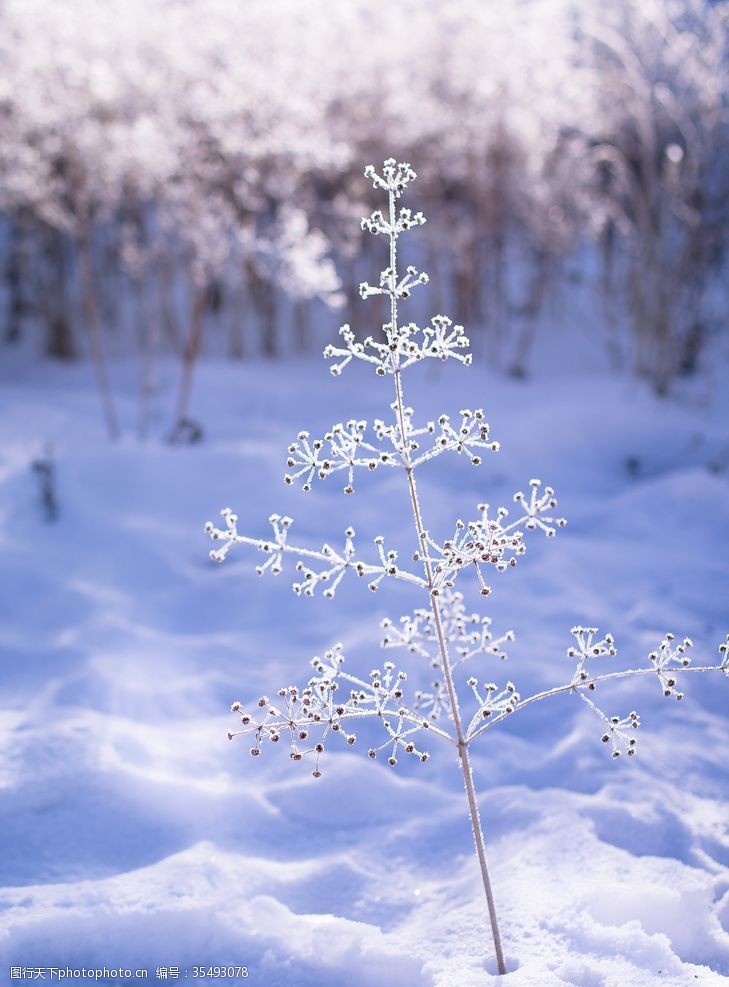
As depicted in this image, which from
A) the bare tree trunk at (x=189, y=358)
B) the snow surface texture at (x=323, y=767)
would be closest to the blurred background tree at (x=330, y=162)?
the bare tree trunk at (x=189, y=358)

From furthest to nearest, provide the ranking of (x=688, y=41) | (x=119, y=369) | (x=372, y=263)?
(x=372, y=263) < (x=119, y=369) < (x=688, y=41)

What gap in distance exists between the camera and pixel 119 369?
1242 centimetres

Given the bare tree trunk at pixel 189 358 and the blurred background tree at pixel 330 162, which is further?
the blurred background tree at pixel 330 162

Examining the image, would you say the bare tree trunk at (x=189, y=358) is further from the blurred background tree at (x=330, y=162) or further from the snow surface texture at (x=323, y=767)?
the snow surface texture at (x=323, y=767)

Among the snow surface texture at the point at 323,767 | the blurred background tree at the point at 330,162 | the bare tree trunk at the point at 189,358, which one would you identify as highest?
the blurred background tree at the point at 330,162

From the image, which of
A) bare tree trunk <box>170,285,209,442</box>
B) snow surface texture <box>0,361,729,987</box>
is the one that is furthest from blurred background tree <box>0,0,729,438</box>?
snow surface texture <box>0,361,729,987</box>

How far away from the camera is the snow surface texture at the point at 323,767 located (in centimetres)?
254

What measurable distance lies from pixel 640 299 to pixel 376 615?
6.65 m

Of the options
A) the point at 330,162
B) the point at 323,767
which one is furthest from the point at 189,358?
the point at 323,767

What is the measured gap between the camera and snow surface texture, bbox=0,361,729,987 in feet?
8.34

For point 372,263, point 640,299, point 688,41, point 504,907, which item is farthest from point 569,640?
point 372,263

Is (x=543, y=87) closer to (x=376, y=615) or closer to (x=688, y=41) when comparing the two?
(x=688, y=41)

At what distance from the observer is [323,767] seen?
3.53 m

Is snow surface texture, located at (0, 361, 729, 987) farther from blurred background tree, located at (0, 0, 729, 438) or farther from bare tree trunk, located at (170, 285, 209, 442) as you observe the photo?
blurred background tree, located at (0, 0, 729, 438)
